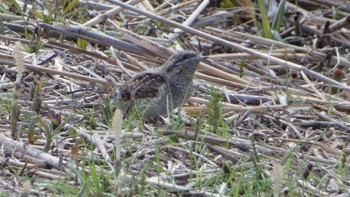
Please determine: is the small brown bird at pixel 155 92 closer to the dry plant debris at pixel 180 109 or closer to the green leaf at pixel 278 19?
the dry plant debris at pixel 180 109

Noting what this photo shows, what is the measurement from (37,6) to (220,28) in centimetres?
206

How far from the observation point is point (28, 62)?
6.57m

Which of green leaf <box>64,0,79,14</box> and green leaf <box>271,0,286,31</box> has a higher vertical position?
green leaf <box>64,0,79,14</box>

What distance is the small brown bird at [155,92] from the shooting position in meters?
6.00

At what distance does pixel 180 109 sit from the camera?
6113 millimetres

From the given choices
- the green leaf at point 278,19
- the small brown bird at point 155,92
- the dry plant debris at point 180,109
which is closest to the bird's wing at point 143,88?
the small brown bird at point 155,92

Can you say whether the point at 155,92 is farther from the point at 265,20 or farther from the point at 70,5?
the point at 265,20

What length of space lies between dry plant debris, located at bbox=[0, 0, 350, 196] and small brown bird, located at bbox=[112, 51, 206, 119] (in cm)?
12

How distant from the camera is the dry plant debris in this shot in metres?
4.72

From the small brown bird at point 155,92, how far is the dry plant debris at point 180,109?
0.12 metres

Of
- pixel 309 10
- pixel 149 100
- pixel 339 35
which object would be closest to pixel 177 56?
pixel 149 100

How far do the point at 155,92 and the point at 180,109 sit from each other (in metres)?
0.22

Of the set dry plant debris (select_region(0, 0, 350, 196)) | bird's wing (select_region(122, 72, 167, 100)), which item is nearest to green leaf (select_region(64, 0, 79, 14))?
dry plant debris (select_region(0, 0, 350, 196))

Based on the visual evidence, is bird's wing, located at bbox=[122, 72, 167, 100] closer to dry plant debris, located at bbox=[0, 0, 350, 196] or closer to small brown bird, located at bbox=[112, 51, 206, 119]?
small brown bird, located at bbox=[112, 51, 206, 119]
